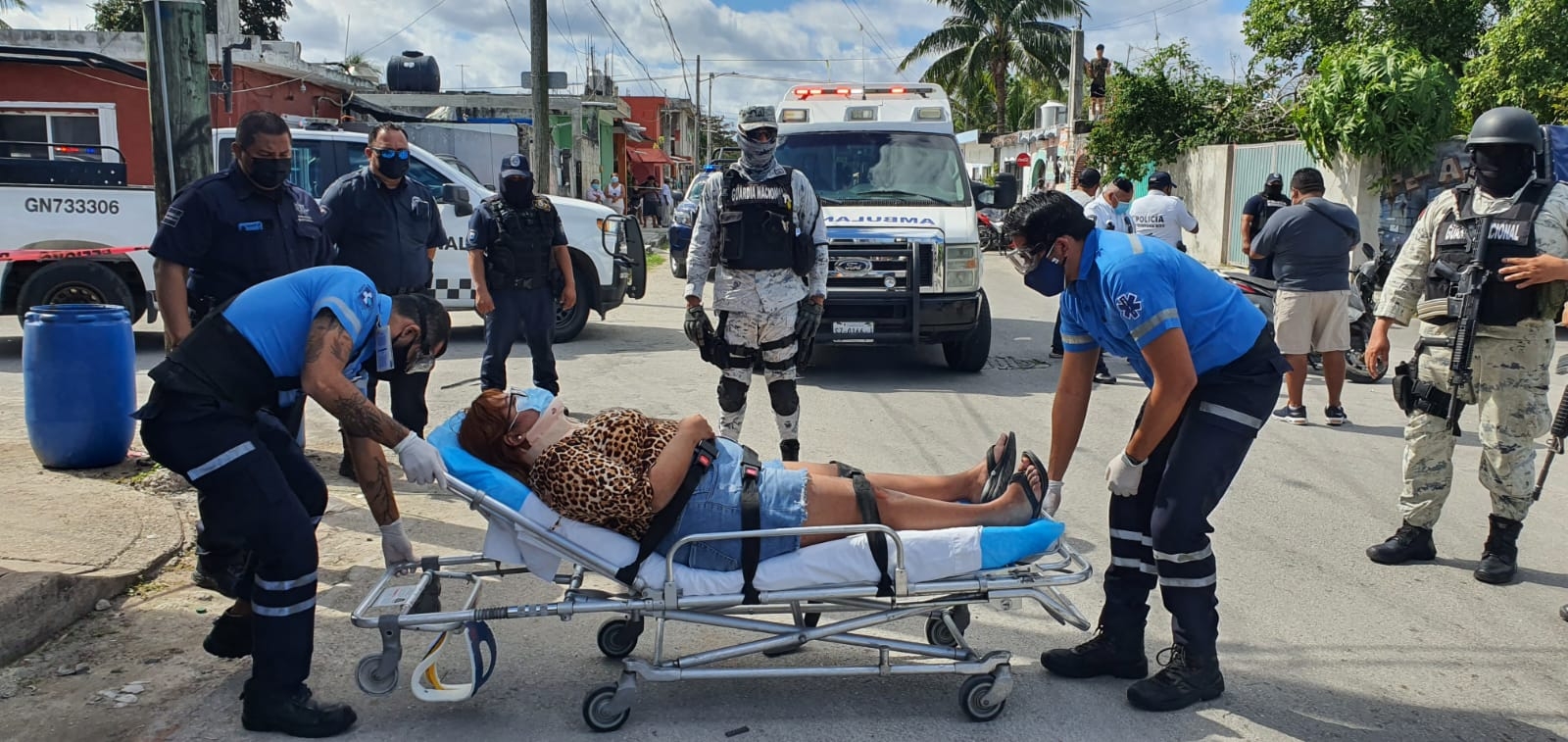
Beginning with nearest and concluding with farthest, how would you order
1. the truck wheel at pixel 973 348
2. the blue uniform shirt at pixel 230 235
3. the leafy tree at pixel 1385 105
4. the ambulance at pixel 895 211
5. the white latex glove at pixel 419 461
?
the white latex glove at pixel 419 461 → the blue uniform shirt at pixel 230 235 → the ambulance at pixel 895 211 → the truck wheel at pixel 973 348 → the leafy tree at pixel 1385 105

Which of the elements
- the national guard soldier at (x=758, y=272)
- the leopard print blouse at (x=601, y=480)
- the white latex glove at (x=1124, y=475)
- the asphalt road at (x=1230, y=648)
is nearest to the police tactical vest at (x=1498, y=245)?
the asphalt road at (x=1230, y=648)

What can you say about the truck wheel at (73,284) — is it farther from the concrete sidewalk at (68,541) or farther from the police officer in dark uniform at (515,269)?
the police officer in dark uniform at (515,269)

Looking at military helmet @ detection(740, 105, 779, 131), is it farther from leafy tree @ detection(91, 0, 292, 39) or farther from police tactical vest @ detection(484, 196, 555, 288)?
leafy tree @ detection(91, 0, 292, 39)

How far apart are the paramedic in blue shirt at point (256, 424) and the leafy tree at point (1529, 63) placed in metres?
17.5

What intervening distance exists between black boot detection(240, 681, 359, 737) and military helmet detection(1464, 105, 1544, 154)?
16.4 feet

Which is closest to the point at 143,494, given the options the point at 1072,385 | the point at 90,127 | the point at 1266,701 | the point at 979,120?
the point at 1072,385

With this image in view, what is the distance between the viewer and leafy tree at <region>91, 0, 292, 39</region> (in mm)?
34344

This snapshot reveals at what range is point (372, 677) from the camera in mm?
3617

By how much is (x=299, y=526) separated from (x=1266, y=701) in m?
3.22

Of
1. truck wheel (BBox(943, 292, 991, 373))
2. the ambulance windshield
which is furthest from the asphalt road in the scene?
the ambulance windshield

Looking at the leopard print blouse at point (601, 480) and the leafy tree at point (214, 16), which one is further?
the leafy tree at point (214, 16)

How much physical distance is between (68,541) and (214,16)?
34.8m

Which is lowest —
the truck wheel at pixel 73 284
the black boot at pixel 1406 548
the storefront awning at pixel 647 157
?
the black boot at pixel 1406 548

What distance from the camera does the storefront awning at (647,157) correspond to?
157ft
